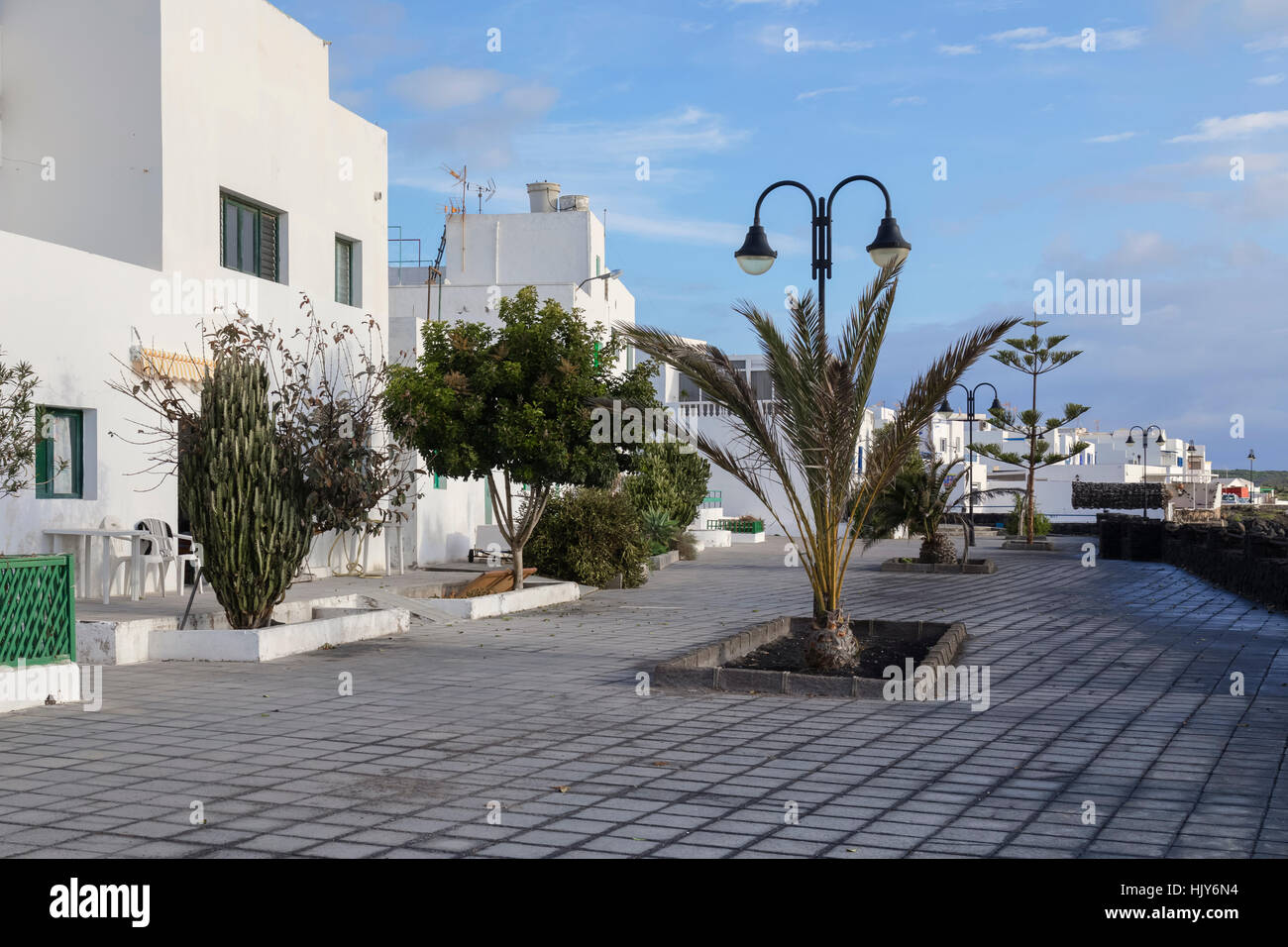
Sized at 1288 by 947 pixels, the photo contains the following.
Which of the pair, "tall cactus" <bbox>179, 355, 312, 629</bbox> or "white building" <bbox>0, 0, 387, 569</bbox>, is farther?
"white building" <bbox>0, 0, 387, 569</bbox>

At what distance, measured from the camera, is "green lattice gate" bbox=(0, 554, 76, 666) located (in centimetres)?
846

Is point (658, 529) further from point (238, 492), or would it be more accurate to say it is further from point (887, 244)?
point (238, 492)

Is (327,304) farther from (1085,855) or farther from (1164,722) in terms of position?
(1085,855)

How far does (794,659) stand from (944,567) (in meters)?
13.2

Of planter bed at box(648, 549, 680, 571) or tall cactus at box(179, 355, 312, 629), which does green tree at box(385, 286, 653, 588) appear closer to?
tall cactus at box(179, 355, 312, 629)

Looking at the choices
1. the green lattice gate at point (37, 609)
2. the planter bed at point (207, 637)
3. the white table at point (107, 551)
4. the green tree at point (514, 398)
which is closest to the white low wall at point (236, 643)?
the planter bed at point (207, 637)

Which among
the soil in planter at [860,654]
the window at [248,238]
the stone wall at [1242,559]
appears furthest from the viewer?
the window at [248,238]

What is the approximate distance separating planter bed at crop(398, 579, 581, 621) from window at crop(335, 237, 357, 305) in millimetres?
6309

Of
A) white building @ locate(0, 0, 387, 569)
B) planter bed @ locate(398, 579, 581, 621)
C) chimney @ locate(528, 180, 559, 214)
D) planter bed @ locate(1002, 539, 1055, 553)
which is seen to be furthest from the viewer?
chimney @ locate(528, 180, 559, 214)

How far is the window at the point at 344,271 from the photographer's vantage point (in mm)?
19922

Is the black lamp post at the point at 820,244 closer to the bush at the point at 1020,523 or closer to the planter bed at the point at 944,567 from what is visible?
the planter bed at the point at 944,567

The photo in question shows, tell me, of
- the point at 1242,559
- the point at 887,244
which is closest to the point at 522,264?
the point at 1242,559

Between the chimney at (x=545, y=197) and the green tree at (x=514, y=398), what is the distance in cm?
2773

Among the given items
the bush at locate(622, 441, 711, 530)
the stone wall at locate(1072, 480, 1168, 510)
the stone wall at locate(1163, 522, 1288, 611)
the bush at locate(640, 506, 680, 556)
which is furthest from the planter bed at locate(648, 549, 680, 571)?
the stone wall at locate(1072, 480, 1168, 510)
